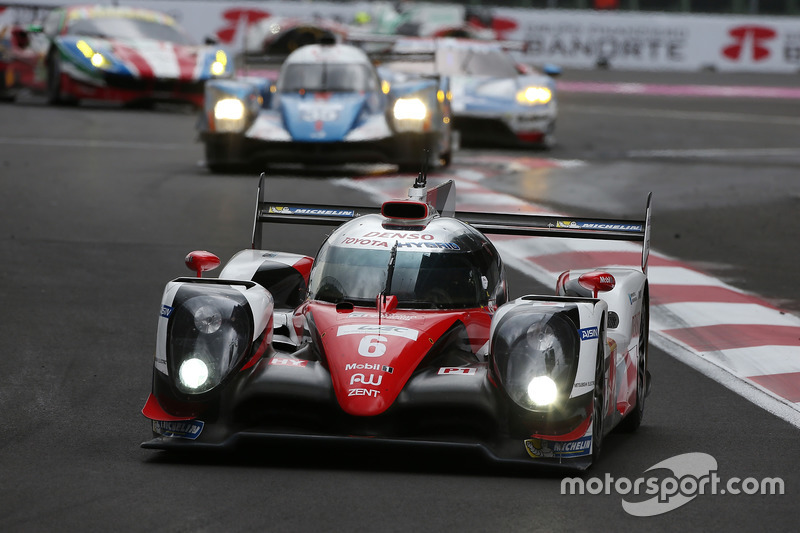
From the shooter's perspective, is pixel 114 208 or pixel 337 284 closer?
pixel 337 284

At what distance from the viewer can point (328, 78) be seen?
16.8m

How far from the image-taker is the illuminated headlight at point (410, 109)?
641 inches

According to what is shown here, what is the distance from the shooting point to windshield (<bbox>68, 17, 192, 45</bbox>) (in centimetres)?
2280

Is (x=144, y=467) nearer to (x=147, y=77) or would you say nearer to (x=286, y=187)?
(x=286, y=187)

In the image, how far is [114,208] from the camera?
46.3ft

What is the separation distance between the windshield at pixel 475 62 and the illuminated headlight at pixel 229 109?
4.41 m

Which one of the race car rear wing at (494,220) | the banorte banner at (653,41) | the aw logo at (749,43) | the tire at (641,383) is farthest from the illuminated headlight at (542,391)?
the aw logo at (749,43)

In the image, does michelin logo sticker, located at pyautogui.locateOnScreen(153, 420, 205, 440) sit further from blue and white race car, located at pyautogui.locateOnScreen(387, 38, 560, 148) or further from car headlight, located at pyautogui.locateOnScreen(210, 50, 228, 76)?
car headlight, located at pyautogui.locateOnScreen(210, 50, 228, 76)

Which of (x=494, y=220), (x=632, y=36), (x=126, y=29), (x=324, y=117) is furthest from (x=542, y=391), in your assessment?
(x=632, y=36)

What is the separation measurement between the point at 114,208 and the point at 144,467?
319 inches

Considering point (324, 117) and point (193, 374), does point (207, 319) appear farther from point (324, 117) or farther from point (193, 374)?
point (324, 117)

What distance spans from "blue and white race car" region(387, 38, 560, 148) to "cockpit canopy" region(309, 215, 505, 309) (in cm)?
1199

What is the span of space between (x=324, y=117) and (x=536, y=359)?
10.2 m

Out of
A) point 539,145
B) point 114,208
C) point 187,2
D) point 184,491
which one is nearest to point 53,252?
point 114,208
